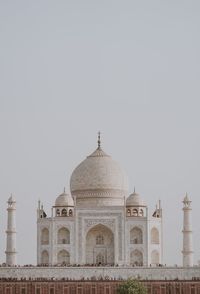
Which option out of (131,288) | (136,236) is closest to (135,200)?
(136,236)

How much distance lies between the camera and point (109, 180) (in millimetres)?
57406

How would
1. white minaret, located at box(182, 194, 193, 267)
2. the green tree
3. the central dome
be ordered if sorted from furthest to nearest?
the central dome → white minaret, located at box(182, 194, 193, 267) → the green tree

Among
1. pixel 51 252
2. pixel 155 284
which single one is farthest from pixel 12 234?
pixel 155 284

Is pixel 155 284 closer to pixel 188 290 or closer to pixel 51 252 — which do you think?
pixel 188 290

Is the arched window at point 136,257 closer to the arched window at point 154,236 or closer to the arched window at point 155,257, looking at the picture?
the arched window at point 155,257

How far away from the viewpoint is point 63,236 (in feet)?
183

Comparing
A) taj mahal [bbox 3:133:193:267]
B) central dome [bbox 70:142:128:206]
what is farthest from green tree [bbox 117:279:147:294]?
central dome [bbox 70:142:128:206]

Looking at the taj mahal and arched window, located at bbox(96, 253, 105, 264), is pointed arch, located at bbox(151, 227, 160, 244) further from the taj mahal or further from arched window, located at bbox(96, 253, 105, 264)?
arched window, located at bbox(96, 253, 105, 264)

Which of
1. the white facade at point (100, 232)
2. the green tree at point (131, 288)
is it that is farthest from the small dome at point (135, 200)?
the green tree at point (131, 288)

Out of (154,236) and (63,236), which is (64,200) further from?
(154,236)

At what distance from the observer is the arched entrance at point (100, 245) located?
2196 inches

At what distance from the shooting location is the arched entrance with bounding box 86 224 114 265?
55.8 meters

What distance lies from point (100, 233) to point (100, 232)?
7 cm

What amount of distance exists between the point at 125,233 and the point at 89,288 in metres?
7.02
